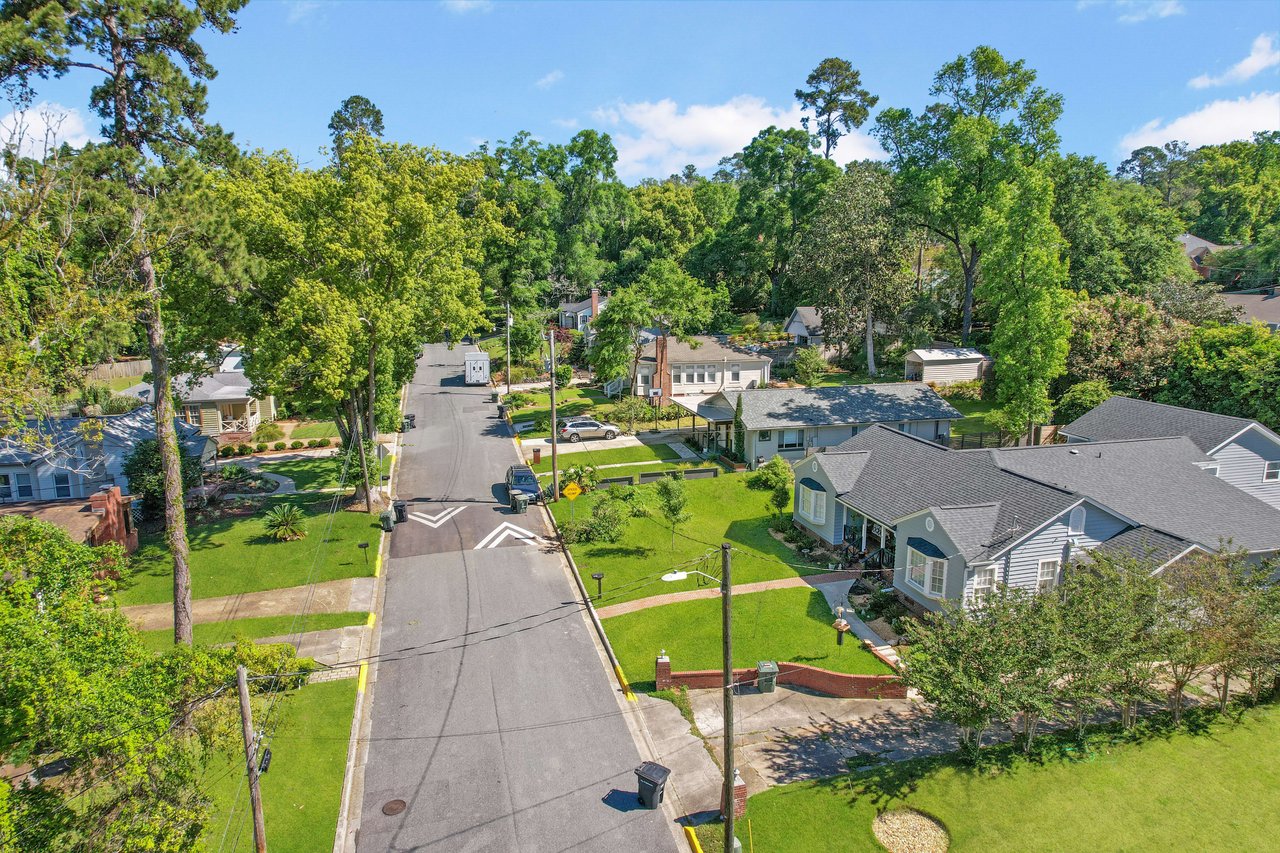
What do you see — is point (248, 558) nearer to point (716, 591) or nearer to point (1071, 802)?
point (716, 591)

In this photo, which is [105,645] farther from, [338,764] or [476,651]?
[476,651]

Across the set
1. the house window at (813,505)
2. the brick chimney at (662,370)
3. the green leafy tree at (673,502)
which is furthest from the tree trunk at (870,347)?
the green leafy tree at (673,502)

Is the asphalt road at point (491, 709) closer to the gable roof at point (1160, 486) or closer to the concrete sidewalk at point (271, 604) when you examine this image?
the concrete sidewalk at point (271, 604)

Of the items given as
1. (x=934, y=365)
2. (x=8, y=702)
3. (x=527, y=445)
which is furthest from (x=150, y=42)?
(x=934, y=365)

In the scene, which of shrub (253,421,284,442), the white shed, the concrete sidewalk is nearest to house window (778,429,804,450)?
the white shed

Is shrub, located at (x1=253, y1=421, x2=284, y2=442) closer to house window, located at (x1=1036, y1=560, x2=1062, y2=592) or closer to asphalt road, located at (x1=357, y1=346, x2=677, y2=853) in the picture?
asphalt road, located at (x1=357, y1=346, x2=677, y2=853)

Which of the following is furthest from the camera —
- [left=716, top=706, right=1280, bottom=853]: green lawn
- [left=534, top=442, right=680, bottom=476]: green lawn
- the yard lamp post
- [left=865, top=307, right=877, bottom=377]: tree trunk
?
[left=865, top=307, right=877, bottom=377]: tree trunk

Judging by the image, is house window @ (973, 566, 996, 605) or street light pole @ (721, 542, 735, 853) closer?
street light pole @ (721, 542, 735, 853)
